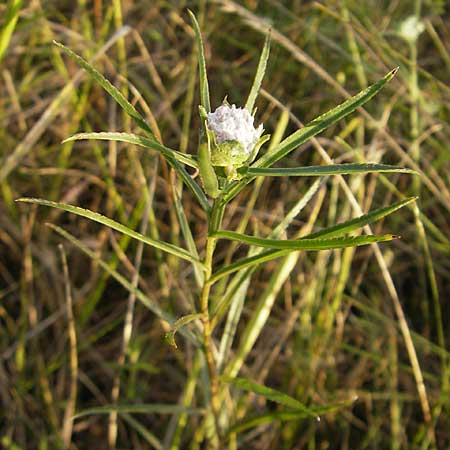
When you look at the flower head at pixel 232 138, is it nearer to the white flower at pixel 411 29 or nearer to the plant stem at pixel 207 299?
the plant stem at pixel 207 299

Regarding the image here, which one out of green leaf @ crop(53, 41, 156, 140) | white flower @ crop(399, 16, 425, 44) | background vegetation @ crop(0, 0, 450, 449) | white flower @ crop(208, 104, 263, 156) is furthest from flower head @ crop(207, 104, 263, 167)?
white flower @ crop(399, 16, 425, 44)

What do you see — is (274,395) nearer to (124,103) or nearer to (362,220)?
(362,220)

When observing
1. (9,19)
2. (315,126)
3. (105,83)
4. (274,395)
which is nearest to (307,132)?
(315,126)

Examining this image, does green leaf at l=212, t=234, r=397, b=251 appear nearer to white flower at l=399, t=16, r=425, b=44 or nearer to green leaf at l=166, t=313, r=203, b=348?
green leaf at l=166, t=313, r=203, b=348

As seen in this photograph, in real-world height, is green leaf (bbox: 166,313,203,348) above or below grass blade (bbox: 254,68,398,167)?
below

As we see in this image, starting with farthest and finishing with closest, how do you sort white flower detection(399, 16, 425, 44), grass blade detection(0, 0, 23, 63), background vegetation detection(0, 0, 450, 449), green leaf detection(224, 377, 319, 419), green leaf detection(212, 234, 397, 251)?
white flower detection(399, 16, 425, 44) < background vegetation detection(0, 0, 450, 449) < grass blade detection(0, 0, 23, 63) < green leaf detection(224, 377, 319, 419) < green leaf detection(212, 234, 397, 251)

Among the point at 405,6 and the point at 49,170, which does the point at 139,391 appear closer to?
the point at 49,170
